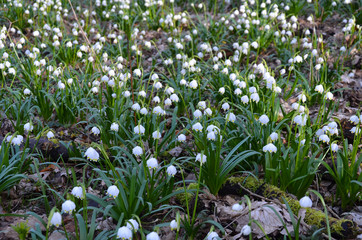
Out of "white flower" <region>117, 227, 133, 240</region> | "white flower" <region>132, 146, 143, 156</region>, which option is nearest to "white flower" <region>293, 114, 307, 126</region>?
"white flower" <region>132, 146, 143, 156</region>

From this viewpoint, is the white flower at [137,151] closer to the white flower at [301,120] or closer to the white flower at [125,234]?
the white flower at [125,234]

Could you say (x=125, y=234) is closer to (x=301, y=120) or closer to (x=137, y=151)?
(x=137, y=151)

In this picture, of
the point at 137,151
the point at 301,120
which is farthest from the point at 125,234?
the point at 301,120

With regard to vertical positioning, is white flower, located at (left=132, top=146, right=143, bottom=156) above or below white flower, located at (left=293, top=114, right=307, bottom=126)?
below

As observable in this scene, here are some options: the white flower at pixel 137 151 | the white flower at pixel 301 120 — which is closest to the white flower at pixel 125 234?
the white flower at pixel 137 151

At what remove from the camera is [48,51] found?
5.82 m

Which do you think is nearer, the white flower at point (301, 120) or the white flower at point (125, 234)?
the white flower at point (125, 234)

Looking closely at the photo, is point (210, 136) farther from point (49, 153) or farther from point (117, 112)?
point (49, 153)

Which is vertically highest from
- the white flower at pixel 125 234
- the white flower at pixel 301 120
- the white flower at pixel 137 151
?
the white flower at pixel 301 120

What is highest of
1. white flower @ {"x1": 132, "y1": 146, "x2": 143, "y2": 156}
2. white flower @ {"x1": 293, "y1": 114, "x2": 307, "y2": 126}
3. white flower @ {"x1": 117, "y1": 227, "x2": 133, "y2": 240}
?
white flower @ {"x1": 293, "y1": 114, "x2": 307, "y2": 126}

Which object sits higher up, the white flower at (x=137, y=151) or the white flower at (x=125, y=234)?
the white flower at (x=137, y=151)

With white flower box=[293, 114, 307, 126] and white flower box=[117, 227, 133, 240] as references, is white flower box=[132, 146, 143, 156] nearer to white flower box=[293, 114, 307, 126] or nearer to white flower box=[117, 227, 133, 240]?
white flower box=[117, 227, 133, 240]

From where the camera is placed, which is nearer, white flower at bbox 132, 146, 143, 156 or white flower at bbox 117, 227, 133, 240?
white flower at bbox 117, 227, 133, 240

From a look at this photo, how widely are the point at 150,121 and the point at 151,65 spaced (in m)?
2.20
